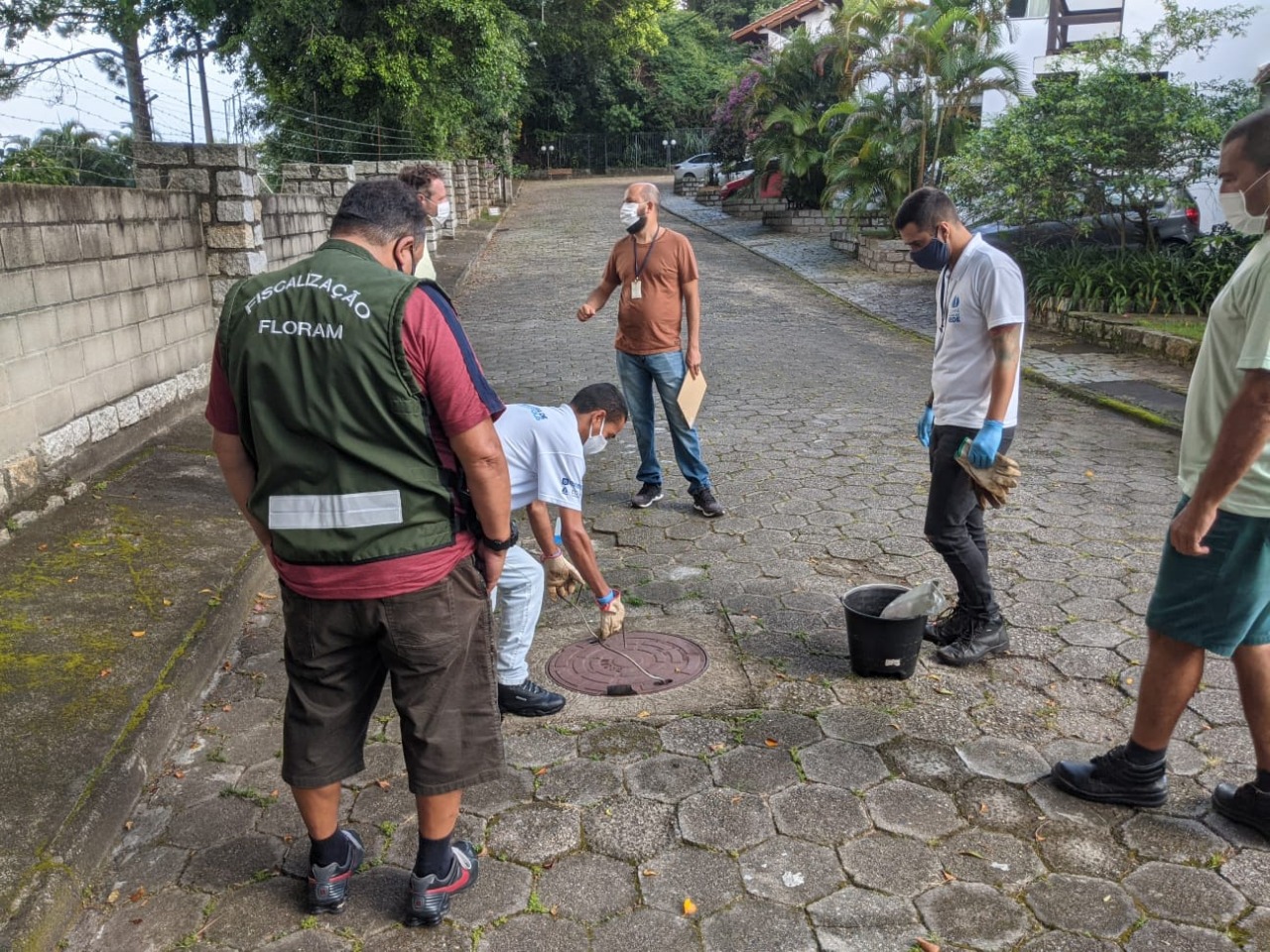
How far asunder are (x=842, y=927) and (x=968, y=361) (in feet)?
7.41

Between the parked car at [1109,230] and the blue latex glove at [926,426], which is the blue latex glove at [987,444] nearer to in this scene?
the blue latex glove at [926,426]

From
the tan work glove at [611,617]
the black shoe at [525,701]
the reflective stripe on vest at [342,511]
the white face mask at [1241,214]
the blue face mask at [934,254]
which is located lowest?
the black shoe at [525,701]

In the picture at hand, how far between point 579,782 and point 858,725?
1.07 metres

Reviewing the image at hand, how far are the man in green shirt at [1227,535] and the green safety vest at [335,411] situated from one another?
82.7 inches

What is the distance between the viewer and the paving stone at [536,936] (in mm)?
2781

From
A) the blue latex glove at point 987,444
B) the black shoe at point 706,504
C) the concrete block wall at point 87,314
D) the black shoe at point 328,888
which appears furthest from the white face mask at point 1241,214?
the concrete block wall at point 87,314

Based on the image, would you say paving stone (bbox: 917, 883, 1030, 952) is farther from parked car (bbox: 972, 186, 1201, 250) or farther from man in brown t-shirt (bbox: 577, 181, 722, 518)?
parked car (bbox: 972, 186, 1201, 250)

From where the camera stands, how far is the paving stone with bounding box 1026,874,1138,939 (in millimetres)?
2807

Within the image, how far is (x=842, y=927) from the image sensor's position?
2834mm

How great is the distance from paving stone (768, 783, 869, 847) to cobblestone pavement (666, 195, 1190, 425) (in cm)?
620

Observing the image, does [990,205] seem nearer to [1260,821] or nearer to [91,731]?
[1260,821]

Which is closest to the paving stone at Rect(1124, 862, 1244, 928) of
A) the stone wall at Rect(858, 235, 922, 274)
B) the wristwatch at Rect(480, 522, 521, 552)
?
the wristwatch at Rect(480, 522, 521, 552)

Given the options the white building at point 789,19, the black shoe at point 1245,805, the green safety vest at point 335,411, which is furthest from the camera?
the white building at point 789,19

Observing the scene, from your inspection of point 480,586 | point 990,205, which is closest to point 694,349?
point 480,586
